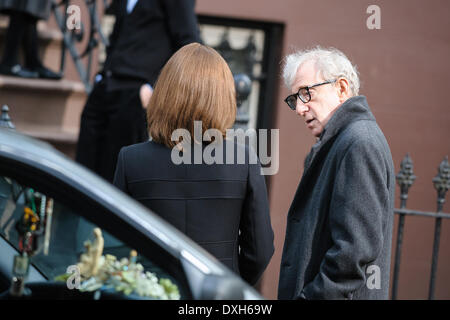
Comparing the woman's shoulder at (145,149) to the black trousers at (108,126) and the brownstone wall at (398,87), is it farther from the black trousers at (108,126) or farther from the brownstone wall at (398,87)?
the brownstone wall at (398,87)

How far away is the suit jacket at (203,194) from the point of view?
2.51 metres

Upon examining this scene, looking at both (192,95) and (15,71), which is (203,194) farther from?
(15,71)

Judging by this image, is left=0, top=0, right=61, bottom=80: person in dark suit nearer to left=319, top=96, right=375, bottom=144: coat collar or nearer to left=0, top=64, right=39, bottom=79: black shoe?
left=0, top=64, right=39, bottom=79: black shoe

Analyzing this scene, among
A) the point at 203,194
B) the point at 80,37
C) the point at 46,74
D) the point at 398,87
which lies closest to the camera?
the point at 203,194

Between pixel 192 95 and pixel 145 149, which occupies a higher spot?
pixel 192 95

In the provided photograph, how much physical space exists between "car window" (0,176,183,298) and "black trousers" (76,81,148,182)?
2.19 meters

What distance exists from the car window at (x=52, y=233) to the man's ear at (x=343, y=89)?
1.22 meters

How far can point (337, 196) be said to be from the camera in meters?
2.45

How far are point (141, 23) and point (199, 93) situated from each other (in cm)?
168

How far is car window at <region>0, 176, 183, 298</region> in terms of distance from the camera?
1.81 m

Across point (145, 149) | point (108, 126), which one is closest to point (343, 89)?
point (145, 149)

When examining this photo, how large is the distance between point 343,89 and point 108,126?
1.94m

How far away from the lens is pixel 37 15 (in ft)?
17.0
